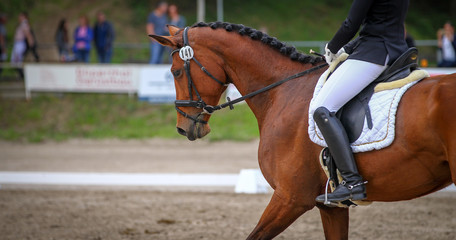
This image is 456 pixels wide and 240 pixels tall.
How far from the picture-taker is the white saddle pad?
12.6ft

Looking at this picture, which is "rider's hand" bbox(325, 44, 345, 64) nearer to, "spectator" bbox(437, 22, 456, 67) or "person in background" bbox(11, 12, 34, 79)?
"spectator" bbox(437, 22, 456, 67)

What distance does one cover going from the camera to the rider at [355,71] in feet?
12.9

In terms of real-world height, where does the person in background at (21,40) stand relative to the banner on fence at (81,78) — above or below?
above

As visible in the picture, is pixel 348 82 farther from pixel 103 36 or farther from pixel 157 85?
pixel 103 36

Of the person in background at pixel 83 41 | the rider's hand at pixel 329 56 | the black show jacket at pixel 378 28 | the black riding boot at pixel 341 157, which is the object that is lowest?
the black riding boot at pixel 341 157

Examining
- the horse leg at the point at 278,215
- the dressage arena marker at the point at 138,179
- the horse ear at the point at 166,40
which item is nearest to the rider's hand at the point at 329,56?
the horse leg at the point at 278,215

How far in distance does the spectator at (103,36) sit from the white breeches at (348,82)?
13751 mm

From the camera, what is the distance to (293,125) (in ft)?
14.0

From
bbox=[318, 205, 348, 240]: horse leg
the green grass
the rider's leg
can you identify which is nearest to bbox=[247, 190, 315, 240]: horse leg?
the rider's leg

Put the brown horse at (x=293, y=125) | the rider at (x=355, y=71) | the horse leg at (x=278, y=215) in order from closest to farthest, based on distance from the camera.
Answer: the brown horse at (x=293, y=125)
the rider at (x=355, y=71)
the horse leg at (x=278, y=215)

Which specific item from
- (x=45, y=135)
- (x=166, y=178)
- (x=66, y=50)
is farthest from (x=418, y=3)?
(x=166, y=178)

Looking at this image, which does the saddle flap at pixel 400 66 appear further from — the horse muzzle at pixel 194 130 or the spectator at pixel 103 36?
the spectator at pixel 103 36

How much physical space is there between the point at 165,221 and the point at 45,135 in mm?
8743

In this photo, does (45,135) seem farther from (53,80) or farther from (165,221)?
(165,221)
